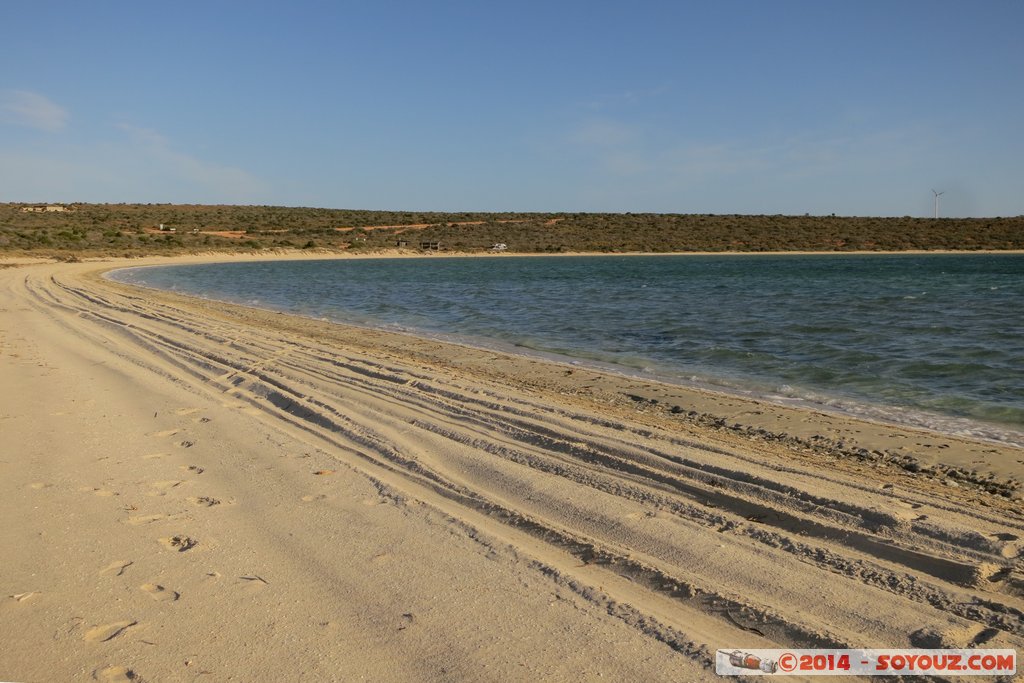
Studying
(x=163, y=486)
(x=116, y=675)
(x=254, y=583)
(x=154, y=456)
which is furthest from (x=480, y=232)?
(x=116, y=675)

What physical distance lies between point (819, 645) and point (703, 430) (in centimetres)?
363

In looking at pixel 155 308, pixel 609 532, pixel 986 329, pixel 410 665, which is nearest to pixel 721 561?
pixel 609 532

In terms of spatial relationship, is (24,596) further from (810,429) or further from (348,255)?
(348,255)

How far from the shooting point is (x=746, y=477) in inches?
193

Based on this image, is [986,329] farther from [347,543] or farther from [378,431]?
[347,543]

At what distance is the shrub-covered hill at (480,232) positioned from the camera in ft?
185

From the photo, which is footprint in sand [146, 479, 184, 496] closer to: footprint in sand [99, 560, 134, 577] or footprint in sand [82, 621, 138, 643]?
Result: footprint in sand [99, 560, 134, 577]

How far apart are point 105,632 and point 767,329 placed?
12988 mm

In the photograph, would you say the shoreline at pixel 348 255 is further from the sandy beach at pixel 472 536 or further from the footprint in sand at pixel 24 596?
the footprint in sand at pixel 24 596

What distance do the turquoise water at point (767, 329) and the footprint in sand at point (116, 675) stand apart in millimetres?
6565

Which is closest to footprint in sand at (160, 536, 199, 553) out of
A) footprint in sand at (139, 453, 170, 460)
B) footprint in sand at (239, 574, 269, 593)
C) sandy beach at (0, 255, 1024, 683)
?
sandy beach at (0, 255, 1024, 683)

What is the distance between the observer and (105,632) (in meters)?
2.96

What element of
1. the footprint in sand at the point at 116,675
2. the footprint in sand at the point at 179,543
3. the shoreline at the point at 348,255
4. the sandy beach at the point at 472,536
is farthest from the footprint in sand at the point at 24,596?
the shoreline at the point at 348,255

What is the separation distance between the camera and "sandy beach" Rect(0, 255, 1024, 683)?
2.93m
